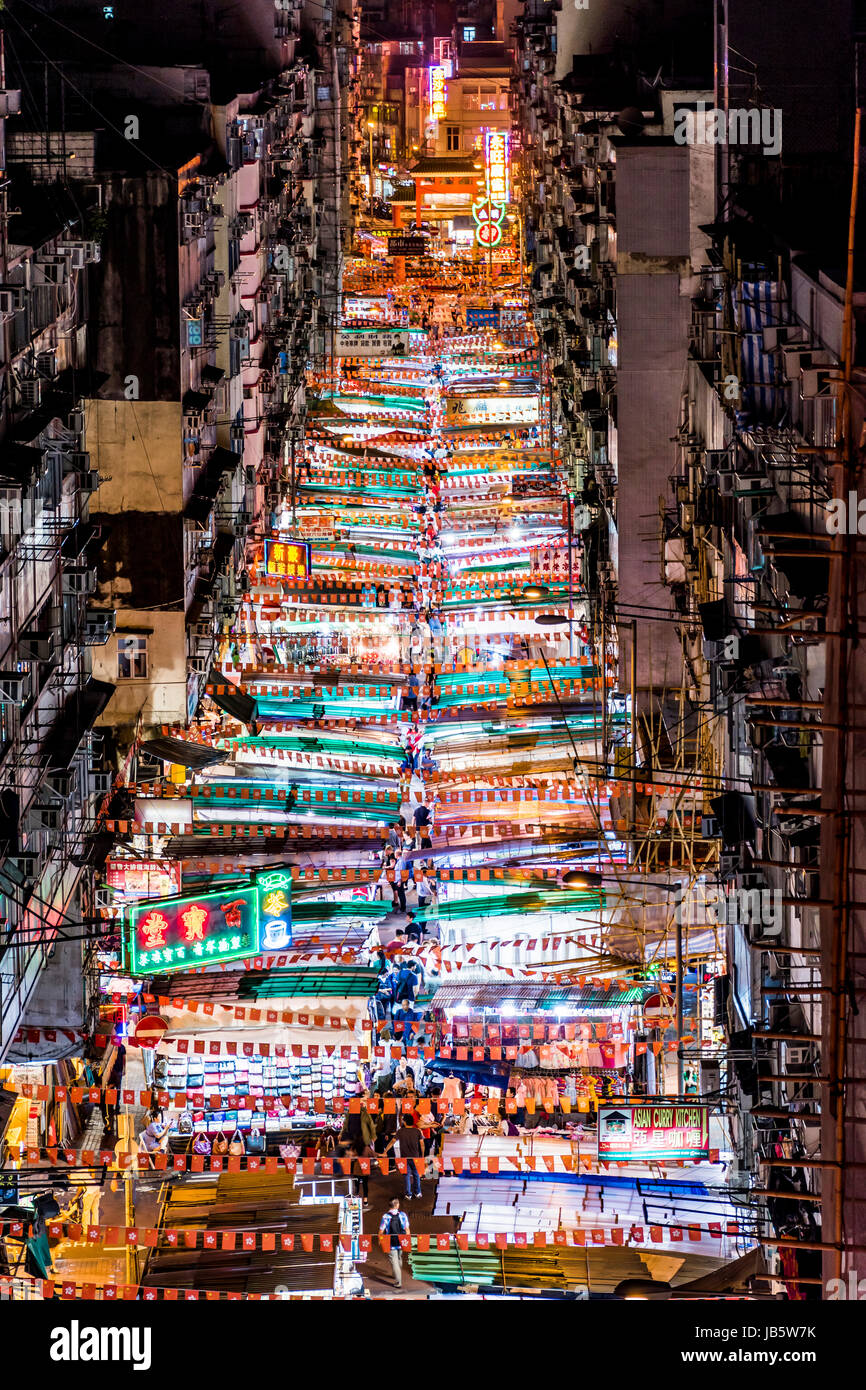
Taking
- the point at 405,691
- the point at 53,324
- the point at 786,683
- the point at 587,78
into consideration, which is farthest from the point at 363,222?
the point at 786,683

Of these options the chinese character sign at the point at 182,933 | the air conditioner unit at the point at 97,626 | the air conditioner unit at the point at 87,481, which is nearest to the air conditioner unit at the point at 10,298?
the air conditioner unit at the point at 87,481

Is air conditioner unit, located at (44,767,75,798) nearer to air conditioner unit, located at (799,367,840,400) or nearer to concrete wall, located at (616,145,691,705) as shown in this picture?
air conditioner unit, located at (799,367,840,400)

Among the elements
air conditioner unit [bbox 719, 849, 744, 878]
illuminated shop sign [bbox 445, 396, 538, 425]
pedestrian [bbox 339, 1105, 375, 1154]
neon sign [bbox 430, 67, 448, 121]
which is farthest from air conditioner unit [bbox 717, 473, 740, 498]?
neon sign [bbox 430, 67, 448, 121]

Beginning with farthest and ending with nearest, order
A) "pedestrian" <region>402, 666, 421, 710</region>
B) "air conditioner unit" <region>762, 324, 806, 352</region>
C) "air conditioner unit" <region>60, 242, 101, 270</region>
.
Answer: "pedestrian" <region>402, 666, 421, 710</region> → "air conditioner unit" <region>60, 242, 101, 270</region> → "air conditioner unit" <region>762, 324, 806, 352</region>

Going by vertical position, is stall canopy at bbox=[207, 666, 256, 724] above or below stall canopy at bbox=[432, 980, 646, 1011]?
above

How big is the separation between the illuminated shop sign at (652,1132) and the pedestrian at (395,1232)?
112 inches

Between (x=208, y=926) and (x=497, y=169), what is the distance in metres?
89.5

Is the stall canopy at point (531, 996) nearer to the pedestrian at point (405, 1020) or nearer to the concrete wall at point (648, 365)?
the pedestrian at point (405, 1020)

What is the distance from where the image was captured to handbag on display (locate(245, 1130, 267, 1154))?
2803cm

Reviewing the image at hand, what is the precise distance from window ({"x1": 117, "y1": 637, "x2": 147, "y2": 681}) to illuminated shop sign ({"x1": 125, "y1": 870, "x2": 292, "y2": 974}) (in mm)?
12727

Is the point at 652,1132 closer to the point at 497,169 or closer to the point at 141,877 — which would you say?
the point at 141,877

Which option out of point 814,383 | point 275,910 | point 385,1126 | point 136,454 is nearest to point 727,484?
point 814,383

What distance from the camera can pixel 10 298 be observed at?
2502cm

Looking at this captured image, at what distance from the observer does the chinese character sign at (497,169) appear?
356ft
